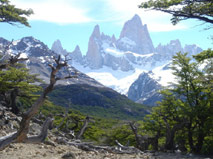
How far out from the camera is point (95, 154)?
1034 cm

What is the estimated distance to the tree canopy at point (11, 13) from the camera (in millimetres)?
19711

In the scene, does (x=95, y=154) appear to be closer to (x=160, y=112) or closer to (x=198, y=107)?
(x=198, y=107)

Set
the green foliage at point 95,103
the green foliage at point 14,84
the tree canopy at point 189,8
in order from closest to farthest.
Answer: the tree canopy at point 189,8 → the green foliage at point 14,84 → the green foliage at point 95,103

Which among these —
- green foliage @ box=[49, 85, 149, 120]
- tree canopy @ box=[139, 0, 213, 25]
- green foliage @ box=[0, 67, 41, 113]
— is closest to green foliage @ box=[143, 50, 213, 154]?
tree canopy @ box=[139, 0, 213, 25]

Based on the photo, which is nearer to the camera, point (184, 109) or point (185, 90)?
point (184, 109)

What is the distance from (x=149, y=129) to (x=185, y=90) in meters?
4.64

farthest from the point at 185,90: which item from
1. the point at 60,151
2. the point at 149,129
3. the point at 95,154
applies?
the point at 60,151

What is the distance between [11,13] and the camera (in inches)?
798

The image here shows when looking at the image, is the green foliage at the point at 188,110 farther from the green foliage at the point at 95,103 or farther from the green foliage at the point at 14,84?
the green foliage at the point at 95,103

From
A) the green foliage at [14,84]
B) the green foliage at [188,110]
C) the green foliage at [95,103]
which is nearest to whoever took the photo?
the green foliage at [188,110]

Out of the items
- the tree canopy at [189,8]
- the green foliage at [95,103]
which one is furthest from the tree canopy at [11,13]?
the green foliage at [95,103]

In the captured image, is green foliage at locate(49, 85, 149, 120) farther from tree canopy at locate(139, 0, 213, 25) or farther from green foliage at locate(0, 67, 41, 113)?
tree canopy at locate(139, 0, 213, 25)

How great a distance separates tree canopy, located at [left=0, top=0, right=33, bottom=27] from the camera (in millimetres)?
19711

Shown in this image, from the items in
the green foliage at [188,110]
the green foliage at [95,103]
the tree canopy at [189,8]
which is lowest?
the green foliage at [95,103]
